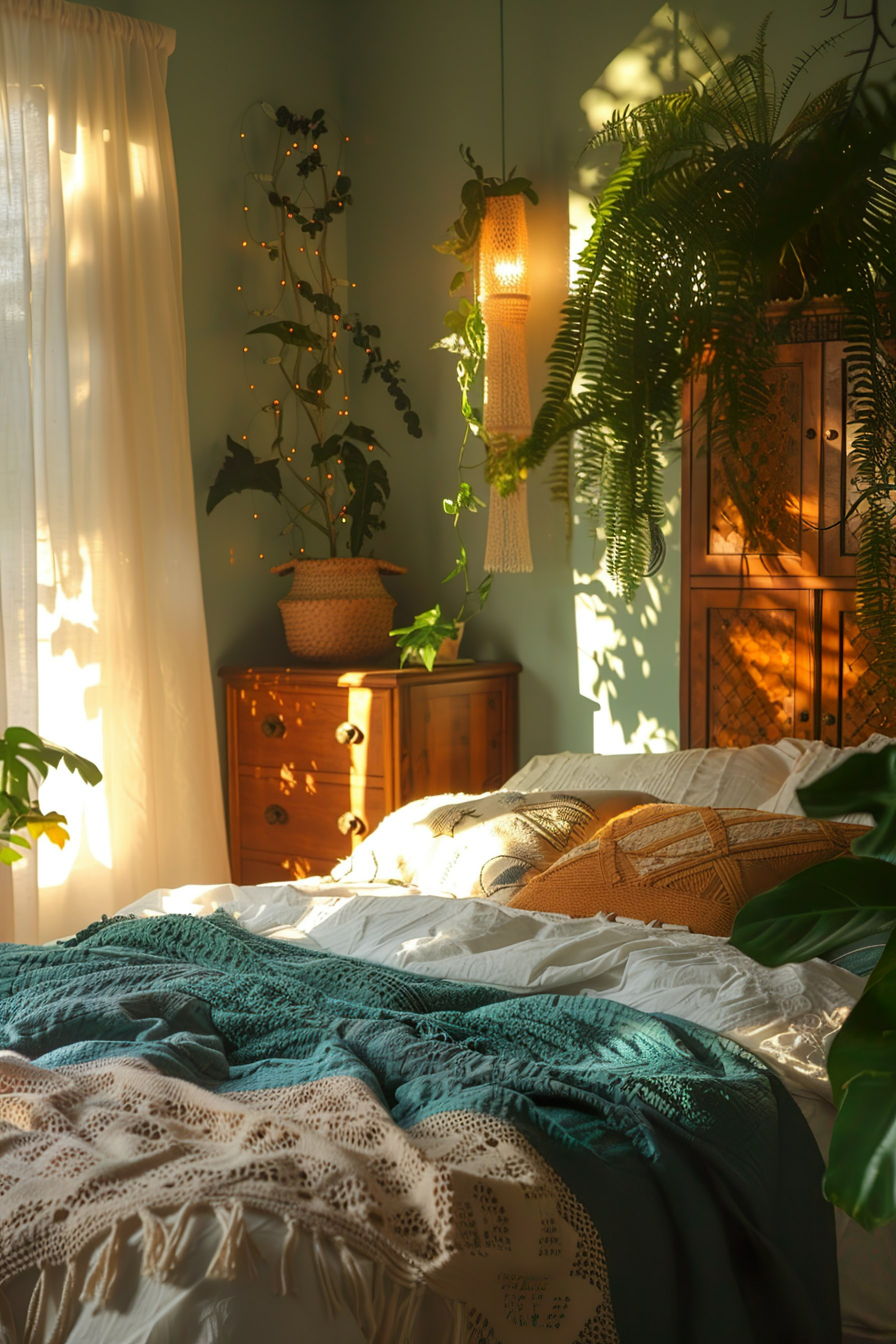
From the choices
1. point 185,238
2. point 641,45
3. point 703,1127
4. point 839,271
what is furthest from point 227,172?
point 839,271

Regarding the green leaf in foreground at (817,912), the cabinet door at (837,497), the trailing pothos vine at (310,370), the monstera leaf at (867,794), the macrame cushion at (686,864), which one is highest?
the trailing pothos vine at (310,370)

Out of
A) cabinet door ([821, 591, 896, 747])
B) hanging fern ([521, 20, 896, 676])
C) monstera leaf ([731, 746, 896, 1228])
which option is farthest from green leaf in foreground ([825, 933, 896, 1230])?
cabinet door ([821, 591, 896, 747])

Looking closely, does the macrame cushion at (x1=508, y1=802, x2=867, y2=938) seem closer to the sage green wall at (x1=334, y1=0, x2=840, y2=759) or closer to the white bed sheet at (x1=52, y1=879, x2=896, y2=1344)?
the white bed sheet at (x1=52, y1=879, x2=896, y2=1344)

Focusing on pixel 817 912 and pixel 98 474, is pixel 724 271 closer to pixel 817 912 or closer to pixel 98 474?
pixel 817 912

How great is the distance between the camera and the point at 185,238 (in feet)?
11.2

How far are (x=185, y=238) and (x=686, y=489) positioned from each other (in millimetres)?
1709

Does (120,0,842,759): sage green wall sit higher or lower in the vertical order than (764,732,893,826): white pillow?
higher

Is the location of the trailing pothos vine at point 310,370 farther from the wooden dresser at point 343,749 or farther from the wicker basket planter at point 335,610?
the wooden dresser at point 343,749

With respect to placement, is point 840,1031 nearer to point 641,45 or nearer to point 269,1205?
point 269,1205

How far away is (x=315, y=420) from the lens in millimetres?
3750

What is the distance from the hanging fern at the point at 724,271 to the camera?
0.44 metres

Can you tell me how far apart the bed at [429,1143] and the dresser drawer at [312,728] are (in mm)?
1335

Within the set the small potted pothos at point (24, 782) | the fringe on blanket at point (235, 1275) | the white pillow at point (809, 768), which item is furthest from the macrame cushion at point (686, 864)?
the fringe on blanket at point (235, 1275)

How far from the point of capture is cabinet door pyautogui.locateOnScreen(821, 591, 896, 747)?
8.60 feet
